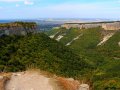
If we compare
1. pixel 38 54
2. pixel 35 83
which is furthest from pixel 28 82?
pixel 38 54

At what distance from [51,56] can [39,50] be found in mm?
3154

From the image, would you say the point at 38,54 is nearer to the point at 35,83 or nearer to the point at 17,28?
the point at 17,28

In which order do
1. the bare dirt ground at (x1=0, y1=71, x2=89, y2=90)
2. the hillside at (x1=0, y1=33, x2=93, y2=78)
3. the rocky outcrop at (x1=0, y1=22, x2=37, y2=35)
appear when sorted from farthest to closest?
the rocky outcrop at (x1=0, y1=22, x2=37, y2=35) < the hillside at (x1=0, y1=33, x2=93, y2=78) < the bare dirt ground at (x1=0, y1=71, x2=89, y2=90)

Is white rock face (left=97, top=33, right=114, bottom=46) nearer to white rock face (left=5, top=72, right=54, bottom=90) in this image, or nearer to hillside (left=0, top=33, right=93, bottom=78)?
hillside (left=0, top=33, right=93, bottom=78)

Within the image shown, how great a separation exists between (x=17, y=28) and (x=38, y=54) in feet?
33.8

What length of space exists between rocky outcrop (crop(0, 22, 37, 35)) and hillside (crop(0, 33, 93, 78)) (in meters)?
1.33

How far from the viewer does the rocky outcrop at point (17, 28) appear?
74088 millimetres

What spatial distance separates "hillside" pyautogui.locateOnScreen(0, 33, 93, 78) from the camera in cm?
6003

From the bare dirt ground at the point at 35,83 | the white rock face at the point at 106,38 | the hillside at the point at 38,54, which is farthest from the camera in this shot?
the white rock face at the point at 106,38

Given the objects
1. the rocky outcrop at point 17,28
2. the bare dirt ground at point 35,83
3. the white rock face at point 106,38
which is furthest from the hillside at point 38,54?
the white rock face at point 106,38

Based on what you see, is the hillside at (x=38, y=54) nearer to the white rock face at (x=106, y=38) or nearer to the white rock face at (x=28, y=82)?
the white rock face at (x=28, y=82)

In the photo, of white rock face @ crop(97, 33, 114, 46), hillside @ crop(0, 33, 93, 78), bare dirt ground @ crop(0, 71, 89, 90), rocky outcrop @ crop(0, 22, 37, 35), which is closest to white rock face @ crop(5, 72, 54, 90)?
bare dirt ground @ crop(0, 71, 89, 90)

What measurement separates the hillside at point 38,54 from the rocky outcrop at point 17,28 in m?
1.33

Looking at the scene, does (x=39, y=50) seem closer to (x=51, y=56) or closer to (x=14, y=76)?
(x=51, y=56)
